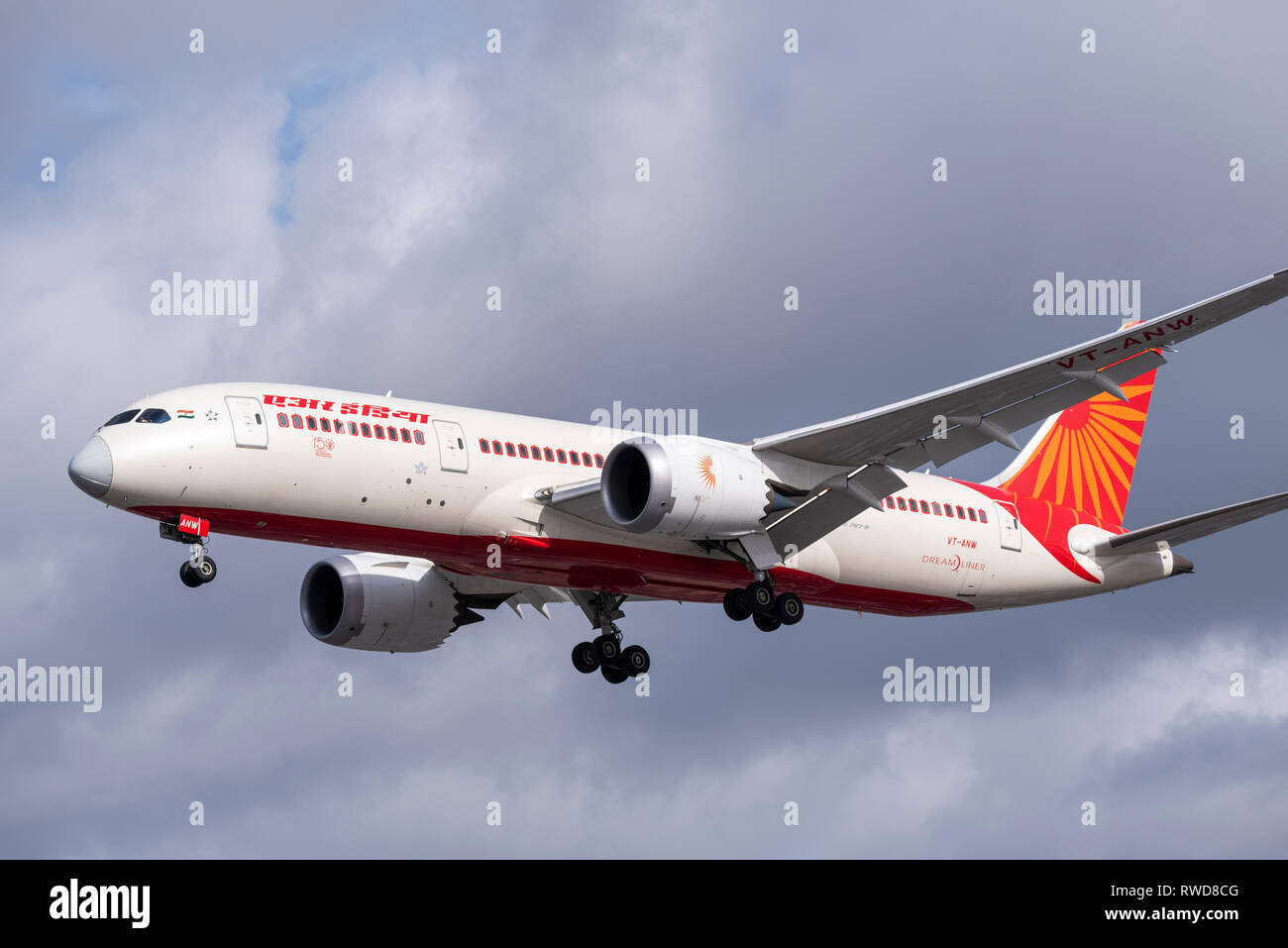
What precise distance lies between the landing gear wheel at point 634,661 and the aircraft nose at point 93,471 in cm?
1534

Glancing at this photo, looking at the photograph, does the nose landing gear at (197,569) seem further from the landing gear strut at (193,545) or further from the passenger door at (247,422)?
the passenger door at (247,422)

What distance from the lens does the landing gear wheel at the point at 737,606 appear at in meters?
41.4

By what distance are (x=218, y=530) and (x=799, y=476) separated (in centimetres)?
1274

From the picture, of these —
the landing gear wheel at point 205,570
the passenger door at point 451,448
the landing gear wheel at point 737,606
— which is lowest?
the landing gear wheel at point 737,606

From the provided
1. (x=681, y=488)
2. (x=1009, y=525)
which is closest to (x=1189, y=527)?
(x=1009, y=525)

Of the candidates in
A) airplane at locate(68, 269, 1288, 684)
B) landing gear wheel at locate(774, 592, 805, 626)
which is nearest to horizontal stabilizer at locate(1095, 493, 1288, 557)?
airplane at locate(68, 269, 1288, 684)

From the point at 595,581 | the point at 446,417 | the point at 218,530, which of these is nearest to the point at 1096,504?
the point at 595,581

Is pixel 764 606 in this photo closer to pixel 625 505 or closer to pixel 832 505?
pixel 832 505

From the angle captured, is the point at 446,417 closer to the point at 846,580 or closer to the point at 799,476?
the point at 799,476

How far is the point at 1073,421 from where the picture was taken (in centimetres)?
5109

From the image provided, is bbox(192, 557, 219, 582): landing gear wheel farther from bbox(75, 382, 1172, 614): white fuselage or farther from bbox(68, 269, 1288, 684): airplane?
bbox(75, 382, 1172, 614): white fuselage

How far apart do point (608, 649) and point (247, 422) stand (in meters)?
13.0

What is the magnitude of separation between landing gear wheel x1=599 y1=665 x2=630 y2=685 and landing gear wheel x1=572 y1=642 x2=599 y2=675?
0.28 m

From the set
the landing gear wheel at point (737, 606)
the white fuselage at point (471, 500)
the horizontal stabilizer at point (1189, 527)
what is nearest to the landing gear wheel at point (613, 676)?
the white fuselage at point (471, 500)
